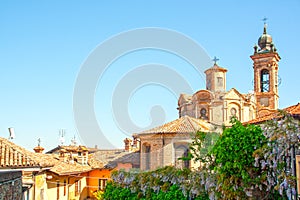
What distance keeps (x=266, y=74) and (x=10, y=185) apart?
32850 millimetres

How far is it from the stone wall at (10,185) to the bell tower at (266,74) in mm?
29529

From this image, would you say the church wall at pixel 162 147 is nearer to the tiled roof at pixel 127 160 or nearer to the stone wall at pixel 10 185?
the tiled roof at pixel 127 160

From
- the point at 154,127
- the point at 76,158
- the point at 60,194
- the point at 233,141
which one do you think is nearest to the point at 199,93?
the point at 154,127

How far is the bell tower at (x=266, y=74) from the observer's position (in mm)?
36438

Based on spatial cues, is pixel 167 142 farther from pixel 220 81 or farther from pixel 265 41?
pixel 265 41

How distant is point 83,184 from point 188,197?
1762 centimetres

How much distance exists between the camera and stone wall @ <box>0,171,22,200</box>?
8.38m

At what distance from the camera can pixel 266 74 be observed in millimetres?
37688

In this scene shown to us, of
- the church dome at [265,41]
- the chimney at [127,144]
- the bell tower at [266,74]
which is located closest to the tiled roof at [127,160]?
the chimney at [127,144]

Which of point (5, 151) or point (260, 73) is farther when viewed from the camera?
point (260, 73)

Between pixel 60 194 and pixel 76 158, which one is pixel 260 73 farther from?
pixel 60 194

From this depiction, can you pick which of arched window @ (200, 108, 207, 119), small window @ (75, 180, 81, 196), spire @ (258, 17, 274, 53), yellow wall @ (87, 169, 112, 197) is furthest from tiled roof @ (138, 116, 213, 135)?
spire @ (258, 17, 274, 53)

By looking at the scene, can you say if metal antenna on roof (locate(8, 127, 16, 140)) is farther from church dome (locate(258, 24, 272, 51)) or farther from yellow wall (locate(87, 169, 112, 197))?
church dome (locate(258, 24, 272, 51))

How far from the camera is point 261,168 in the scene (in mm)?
7188
